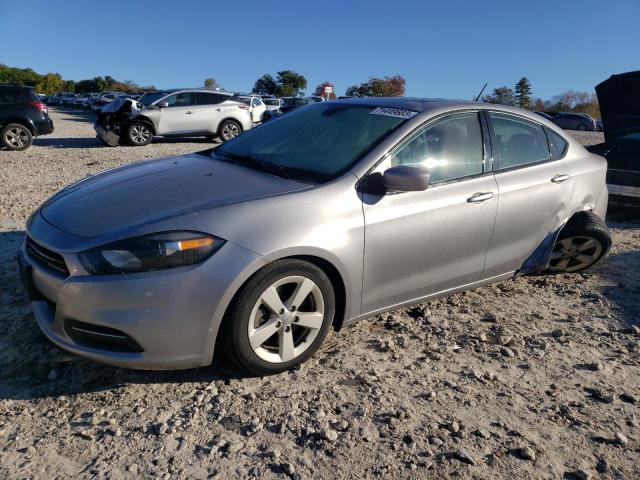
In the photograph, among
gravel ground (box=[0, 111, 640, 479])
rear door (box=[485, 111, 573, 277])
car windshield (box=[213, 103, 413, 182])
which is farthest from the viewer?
rear door (box=[485, 111, 573, 277])

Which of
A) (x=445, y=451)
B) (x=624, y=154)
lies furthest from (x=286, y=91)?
(x=445, y=451)

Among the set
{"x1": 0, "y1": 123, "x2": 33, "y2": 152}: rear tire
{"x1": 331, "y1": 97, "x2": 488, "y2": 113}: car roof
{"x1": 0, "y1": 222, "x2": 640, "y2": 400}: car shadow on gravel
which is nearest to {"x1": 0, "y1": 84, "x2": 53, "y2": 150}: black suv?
{"x1": 0, "y1": 123, "x2": 33, "y2": 152}: rear tire

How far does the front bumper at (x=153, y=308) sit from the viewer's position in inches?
94.3

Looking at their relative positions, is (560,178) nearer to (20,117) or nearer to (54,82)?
(20,117)

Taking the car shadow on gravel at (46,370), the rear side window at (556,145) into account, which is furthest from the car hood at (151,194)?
the rear side window at (556,145)

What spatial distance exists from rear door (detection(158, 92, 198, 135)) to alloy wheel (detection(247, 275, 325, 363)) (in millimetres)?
12217

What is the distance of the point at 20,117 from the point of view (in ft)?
39.0

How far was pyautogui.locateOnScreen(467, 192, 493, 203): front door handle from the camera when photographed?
340 cm

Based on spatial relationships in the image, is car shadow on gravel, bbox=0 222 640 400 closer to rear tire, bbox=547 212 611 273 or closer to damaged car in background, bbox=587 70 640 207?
rear tire, bbox=547 212 611 273

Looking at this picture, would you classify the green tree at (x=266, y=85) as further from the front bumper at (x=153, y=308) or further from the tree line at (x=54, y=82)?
the front bumper at (x=153, y=308)

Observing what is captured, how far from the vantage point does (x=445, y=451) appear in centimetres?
231

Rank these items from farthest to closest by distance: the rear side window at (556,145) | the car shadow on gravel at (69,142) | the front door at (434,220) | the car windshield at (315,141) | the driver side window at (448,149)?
the car shadow on gravel at (69,142), the rear side window at (556,145), the driver side window at (448,149), the car windshield at (315,141), the front door at (434,220)

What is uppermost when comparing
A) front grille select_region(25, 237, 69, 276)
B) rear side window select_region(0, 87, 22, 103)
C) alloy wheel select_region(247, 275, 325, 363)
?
rear side window select_region(0, 87, 22, 103)

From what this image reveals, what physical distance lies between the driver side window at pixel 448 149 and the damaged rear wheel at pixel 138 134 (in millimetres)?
11566
